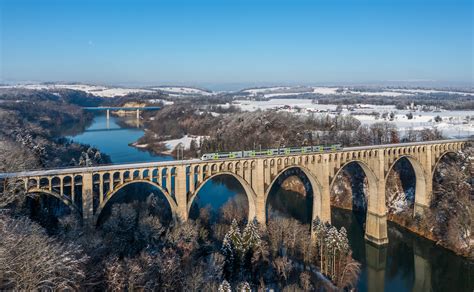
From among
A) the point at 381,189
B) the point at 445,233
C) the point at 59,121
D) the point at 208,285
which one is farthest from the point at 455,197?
the point at 59,121

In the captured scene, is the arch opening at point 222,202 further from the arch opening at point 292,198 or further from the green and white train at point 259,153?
the arch opening at point 292,198

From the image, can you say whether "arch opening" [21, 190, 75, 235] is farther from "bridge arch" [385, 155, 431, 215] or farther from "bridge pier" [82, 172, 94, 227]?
"bridge arch" [385, 155, 431, 215]

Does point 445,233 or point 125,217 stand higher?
point 125,217

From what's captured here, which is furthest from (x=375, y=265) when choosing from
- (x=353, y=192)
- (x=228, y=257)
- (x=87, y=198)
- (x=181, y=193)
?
(x=87, y=198)

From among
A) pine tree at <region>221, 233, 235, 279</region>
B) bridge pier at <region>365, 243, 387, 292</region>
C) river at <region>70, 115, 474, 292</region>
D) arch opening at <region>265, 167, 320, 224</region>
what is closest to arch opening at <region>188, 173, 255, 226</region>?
Answer: river at <region>70, 115, 474, 292</region>

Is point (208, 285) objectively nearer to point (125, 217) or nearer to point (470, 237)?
point (125, 217)

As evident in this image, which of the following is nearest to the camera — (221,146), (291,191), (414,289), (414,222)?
(414,289)
